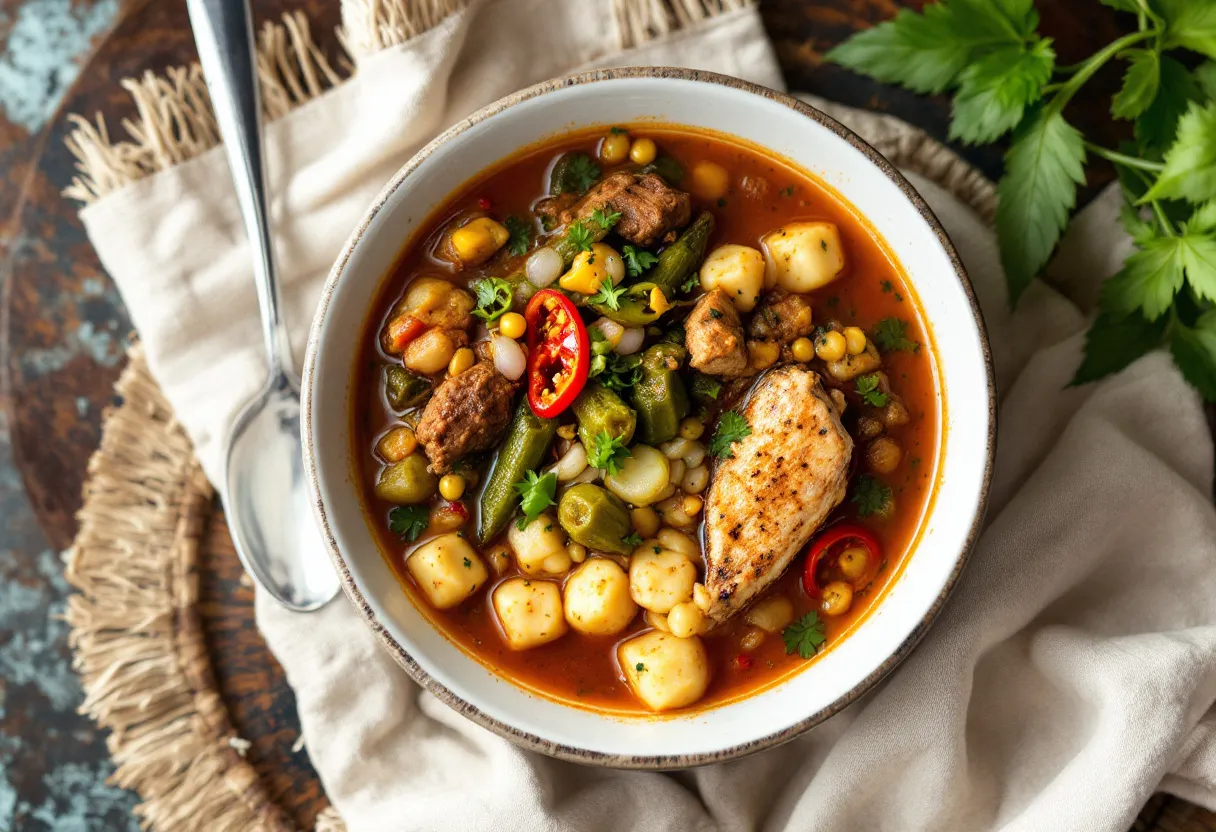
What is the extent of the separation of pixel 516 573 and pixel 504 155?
138 cm

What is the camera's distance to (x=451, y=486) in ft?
10.7

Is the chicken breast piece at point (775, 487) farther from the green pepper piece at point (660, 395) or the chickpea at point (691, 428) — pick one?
the green pepper piece at point (660, 395)

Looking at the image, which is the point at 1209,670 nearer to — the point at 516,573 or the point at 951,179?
the point at 951,179

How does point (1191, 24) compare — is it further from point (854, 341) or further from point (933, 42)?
point (854, 341)

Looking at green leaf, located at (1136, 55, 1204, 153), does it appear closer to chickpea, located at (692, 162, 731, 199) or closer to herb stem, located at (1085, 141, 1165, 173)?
herb stem, located at (1085, 141, 1165, 173)

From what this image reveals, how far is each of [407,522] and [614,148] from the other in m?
1.41

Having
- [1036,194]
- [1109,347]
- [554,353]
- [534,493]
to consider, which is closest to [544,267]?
[554,353]

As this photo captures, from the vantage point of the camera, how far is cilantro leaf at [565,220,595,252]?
318cm

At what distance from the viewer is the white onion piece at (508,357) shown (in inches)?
125

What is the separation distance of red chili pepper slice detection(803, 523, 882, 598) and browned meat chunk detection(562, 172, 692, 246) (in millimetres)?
1124

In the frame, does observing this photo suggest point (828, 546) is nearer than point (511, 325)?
No

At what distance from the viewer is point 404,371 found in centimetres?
328

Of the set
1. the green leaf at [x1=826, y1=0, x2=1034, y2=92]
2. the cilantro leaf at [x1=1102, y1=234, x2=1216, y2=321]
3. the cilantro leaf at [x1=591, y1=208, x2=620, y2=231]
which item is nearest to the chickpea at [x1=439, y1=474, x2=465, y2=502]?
the cilantro leaf at [x1=591, y1=208, x2=620, y2=231]

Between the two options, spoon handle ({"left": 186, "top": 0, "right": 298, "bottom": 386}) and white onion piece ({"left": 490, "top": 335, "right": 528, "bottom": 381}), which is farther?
spoon handle ({"left": 186, "top": 0, "right": 298, "bottom": 386})
